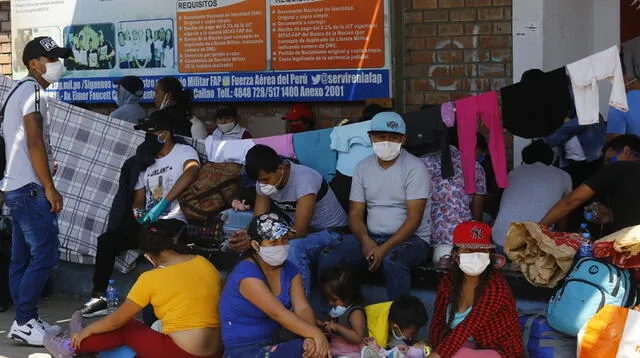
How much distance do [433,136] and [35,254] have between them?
105 inches

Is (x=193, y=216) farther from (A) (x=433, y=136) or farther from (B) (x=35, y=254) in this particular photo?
(A) (x=433, y=136)

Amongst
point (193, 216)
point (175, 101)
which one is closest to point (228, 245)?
point (193, 216)

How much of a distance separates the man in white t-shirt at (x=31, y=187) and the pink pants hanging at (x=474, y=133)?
102 inches

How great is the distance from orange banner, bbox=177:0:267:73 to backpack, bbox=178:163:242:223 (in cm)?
162

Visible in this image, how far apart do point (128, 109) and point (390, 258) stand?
3.11 m

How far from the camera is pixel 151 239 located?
19.3ft

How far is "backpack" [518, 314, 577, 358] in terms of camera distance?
573cm

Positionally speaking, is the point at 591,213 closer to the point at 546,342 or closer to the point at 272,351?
the point at 546,342

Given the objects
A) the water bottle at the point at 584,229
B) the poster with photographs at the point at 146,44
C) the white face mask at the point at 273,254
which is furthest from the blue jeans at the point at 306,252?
the poster with photographs at the point at 146,44

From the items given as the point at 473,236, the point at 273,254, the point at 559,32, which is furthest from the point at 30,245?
the point at 559,32

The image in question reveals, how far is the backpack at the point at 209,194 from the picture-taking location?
24.7 ft

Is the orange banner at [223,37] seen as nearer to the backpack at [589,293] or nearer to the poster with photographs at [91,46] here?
the poster with photographs at [91,46]

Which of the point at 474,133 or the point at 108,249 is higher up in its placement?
the point at 474,133

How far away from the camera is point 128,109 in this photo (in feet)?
28.3
